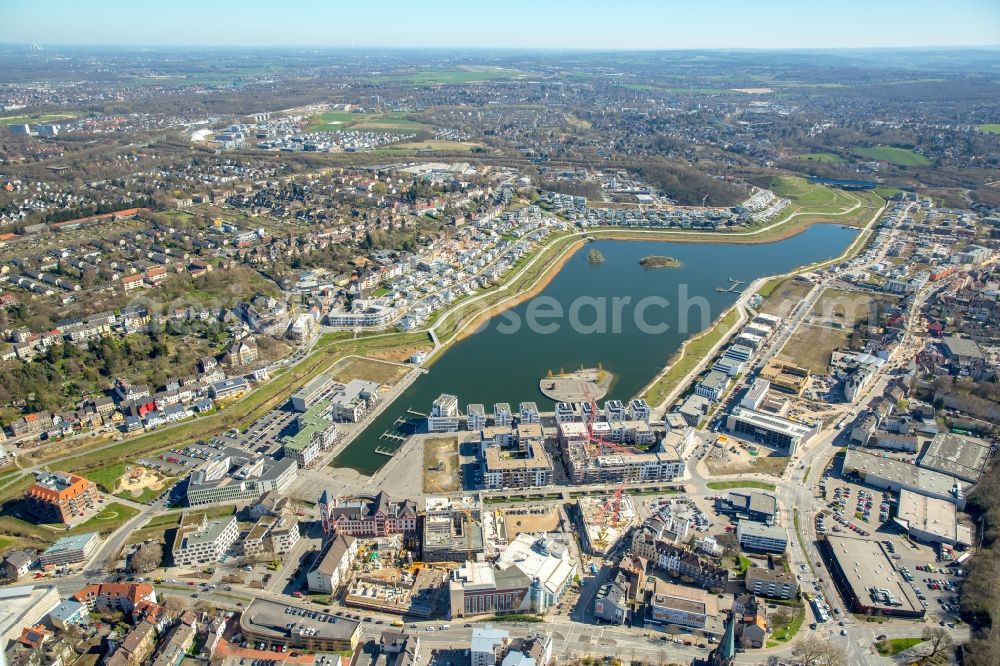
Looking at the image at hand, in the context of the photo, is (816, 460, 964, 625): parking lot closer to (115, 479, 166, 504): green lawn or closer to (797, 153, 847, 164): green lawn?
(115, 479, 166, 504): green lawn

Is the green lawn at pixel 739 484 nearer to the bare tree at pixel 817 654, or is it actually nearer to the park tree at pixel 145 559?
the bare tree at pixel 817 654

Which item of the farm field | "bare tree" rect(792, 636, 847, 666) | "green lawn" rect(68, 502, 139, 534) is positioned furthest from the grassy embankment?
the farm field

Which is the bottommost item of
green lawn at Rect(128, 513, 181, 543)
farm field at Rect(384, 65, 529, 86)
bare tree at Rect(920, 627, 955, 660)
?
bare tree at Rect(920, 627, 955, 660)

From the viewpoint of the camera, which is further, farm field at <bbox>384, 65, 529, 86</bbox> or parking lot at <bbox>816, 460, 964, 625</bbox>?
farm field at <bbox>384, 65, 529, 86</bbox>

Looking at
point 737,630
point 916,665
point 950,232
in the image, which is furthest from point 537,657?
point 950,232

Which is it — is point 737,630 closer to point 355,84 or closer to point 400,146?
point 400,146

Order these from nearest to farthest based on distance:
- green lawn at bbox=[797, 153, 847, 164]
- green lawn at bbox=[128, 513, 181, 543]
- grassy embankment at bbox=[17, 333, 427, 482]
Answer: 1. green lawn at bbox=[128, 513, 181, 543]
2. grassy embankment at bbox=[17, 333, 427, 482]
3. green lawn at bbox=[797, 153, 847, 164]
